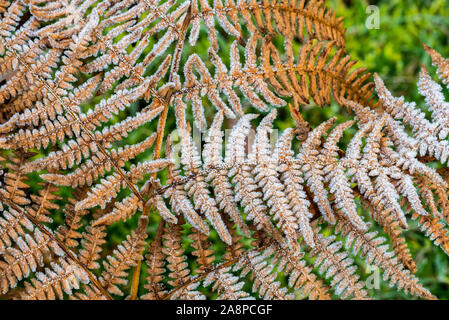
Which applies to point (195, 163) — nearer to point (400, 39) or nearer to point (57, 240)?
point (57, 240)

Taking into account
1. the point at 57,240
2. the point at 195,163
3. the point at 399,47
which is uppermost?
the point at 399,47

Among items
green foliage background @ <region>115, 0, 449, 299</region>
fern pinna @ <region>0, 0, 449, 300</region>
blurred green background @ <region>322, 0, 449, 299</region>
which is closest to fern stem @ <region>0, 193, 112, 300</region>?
fern pinna @ <region>0, 0, 449, 300</region>

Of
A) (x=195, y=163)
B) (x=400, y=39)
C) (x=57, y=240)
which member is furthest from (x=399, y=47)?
(x=57, y=240)

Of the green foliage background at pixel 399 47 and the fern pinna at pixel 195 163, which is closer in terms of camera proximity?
the fern pinna at pixel 195 163

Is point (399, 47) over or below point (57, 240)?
over

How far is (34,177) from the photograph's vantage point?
215 centimetres

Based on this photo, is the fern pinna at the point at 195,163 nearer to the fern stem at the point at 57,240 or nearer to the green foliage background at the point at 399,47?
the fern stem at the point at 57,240

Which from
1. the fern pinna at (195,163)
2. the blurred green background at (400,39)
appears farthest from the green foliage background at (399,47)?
the fern pinna at (195,163)

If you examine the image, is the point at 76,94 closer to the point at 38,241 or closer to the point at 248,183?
the point at 38,241

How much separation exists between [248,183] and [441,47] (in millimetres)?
1751

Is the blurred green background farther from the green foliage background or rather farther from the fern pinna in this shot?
the fern pinna

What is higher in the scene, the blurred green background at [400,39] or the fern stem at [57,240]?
the blurred green background at [400,39]

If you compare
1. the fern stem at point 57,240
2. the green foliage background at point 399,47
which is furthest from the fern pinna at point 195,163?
the green foliage background at point 399,47

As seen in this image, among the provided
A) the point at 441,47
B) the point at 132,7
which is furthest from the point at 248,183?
the point at 441,47
